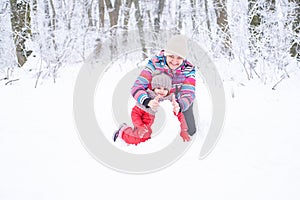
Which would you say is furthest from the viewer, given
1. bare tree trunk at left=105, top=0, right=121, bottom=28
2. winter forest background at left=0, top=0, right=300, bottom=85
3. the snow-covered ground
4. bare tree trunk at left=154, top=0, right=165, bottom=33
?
bare tree trunk at left=154, top=0, right=165, bottom=33

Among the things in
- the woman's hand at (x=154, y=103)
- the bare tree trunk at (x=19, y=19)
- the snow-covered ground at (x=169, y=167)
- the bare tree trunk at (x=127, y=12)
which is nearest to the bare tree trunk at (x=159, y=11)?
the bare tree trunk at (x=127, y=12)

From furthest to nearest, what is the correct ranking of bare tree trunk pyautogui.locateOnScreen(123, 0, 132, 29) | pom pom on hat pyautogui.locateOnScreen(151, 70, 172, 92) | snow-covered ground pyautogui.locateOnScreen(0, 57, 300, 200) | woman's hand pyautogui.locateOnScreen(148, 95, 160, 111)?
bare tree trunk pyautogui.locateOnScreen(123, 0, 132, 29)
pom pom on hat pyautogui.locateOnScreen(151, 70, 172, 92)
woman's hand pyautogui.locateOnScreen(148, 95, 160, 111)
snow-covered ground pyautogui.locateOnScreen(0, 57, 300, 200)

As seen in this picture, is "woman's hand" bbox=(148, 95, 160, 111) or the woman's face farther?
the woman's face

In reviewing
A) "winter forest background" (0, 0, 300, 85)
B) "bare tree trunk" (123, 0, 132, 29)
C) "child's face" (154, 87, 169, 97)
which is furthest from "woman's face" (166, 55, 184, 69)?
"bare tree trunk" (123, 0, 132, 29)

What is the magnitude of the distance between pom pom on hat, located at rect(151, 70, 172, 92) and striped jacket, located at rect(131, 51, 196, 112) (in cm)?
7

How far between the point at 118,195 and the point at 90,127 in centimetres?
93

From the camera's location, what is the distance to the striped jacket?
7.78ft

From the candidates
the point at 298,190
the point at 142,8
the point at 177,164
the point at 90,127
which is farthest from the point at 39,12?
the point at 298,190

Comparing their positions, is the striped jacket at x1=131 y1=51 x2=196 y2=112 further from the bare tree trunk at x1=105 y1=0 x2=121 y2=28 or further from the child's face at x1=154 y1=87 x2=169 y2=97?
the bare tree trunk at x1=105 y1=0 x2=121 y2=28

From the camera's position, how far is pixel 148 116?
2.50 m

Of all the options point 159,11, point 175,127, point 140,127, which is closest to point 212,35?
point 159,11

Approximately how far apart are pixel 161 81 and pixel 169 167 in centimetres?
75

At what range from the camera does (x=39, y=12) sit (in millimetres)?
7473

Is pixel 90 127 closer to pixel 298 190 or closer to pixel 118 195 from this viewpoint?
pixel 118 195
